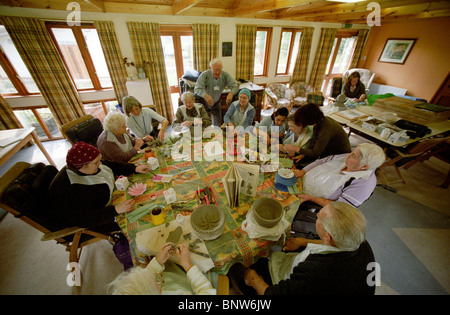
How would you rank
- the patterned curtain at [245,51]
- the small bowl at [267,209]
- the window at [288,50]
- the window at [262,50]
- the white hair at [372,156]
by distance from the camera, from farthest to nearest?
the window at [288,50] < the window at [262,50] < the patterned curtain at [245,51] < the white hair at [372,156] < the small bowl at [267,209]

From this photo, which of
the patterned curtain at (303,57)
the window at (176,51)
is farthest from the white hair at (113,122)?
the patterned curtain at (303,57)

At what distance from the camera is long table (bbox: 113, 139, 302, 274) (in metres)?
1.17

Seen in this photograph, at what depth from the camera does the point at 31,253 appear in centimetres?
216

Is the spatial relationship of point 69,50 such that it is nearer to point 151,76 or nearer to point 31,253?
point 151,76

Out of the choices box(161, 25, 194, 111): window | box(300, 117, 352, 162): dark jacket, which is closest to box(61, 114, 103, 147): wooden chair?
box(300, 117, 352, 162): dark jacket

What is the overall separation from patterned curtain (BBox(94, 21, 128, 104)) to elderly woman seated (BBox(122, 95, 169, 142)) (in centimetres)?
221

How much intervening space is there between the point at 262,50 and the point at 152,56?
359 centimetres

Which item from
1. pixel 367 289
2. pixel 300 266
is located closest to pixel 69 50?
pixel 300 266

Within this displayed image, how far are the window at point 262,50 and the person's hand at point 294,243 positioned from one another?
234 inches

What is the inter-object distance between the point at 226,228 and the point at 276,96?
512 centimetres

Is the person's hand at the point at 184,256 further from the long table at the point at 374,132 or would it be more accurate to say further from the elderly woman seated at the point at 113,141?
the long table at the point at 374,132

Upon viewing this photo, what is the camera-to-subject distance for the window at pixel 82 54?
3818 mm

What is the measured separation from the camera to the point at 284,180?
5.41 feet

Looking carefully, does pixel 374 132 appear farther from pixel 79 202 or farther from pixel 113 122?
pixel 79 202
